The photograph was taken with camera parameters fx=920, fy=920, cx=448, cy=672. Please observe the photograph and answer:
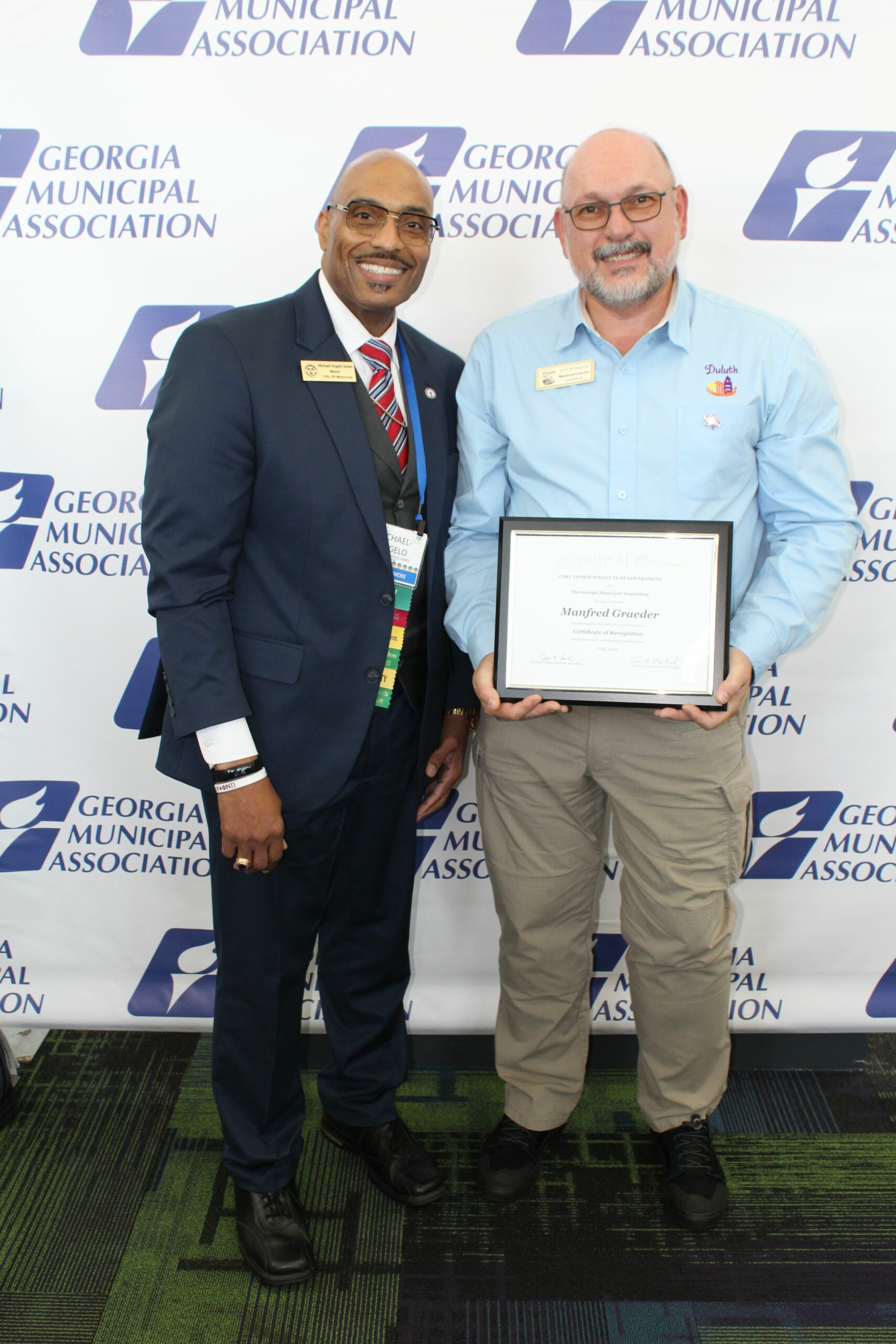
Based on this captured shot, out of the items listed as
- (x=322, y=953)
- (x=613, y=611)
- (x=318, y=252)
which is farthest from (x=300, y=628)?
(x=318, y=252)

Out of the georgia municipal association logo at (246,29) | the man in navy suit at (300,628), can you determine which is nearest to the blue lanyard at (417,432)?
the man in navy suit at (300,628)

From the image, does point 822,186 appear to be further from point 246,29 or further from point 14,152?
point 14,152

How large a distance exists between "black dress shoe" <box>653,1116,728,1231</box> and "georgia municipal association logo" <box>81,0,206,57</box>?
2580mm

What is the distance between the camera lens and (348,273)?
5.29ft

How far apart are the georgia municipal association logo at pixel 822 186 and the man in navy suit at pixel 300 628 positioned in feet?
2.75

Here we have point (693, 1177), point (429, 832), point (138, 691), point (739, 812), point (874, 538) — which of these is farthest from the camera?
point (429, 832)

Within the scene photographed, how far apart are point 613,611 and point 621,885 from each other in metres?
0.63

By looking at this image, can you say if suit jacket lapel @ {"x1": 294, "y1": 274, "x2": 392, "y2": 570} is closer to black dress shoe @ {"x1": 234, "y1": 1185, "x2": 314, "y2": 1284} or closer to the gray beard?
the gray beard

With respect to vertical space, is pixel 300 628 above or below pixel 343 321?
below

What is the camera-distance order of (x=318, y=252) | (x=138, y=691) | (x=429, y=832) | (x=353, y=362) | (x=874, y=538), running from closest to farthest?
(x=353, y=362) → (x=318, y=252) → (x=874, y=538) → (x=138, y=691) → (x=429, y=832)

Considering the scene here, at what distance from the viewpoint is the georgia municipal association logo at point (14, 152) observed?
2.03m

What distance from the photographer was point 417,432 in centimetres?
172

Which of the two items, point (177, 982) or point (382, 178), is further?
point (177, 982)
